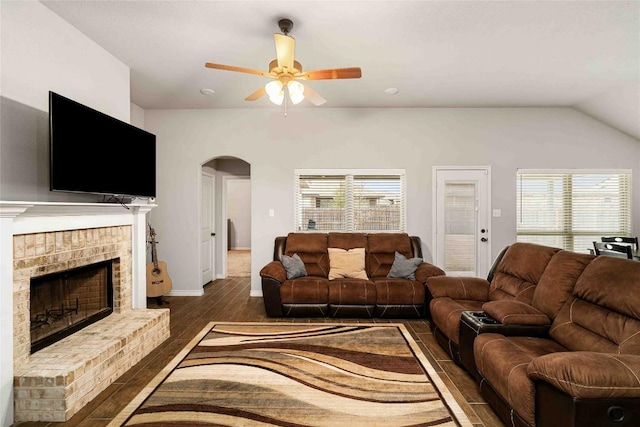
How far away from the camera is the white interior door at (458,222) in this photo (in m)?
4.84

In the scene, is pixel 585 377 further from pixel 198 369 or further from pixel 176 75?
pixel 176 75

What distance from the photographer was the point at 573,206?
491 centimetres

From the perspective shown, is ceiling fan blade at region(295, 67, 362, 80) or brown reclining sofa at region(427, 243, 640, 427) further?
ceiling fan blade at region(295, 67, 362, 80)

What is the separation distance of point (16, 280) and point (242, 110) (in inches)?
140

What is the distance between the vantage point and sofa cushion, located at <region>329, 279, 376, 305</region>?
3.74 m

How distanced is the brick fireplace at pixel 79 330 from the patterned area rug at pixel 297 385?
13.8 inches

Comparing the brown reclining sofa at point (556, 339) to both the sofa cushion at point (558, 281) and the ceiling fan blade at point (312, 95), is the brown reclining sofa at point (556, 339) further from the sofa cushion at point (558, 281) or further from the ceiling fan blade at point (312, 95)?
the ceiling fan blade at point (312, 95)

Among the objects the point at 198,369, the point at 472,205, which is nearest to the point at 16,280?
the point at 198,369

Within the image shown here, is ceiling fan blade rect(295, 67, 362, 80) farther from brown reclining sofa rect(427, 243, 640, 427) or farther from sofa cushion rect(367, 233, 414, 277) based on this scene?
sofa cushion rect(367, 233, 414, 277)

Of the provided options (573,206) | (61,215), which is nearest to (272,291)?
(61,215)

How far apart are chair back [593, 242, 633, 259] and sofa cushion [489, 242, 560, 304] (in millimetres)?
1402

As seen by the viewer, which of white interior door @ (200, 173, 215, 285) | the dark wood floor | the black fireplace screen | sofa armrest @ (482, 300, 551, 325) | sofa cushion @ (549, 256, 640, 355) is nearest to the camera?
sofa cushion @ (549, 256, 640, 355)

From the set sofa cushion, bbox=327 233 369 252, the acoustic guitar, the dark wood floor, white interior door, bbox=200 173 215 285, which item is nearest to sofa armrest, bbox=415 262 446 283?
the dark wood floor

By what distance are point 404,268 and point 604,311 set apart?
7.27ft
